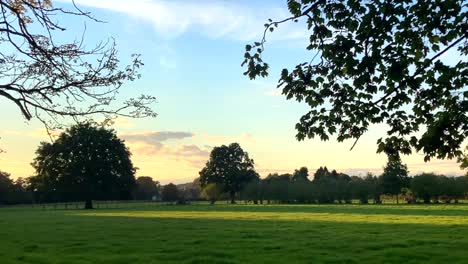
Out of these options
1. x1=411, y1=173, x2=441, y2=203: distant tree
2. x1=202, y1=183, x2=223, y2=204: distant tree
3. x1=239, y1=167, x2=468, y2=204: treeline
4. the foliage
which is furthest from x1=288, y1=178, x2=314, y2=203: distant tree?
the foliage

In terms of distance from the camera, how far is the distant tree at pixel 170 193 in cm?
15025

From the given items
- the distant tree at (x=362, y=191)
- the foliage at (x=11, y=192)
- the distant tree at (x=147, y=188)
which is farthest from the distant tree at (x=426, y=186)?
the foliage at (x=11, y=192)

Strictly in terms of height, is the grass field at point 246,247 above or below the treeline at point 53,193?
below

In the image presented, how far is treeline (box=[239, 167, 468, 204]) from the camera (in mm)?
111938

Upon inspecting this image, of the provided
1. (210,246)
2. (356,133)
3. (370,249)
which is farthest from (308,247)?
(356,133)

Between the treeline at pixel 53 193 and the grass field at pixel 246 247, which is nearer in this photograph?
the grass field at pixel 246 247

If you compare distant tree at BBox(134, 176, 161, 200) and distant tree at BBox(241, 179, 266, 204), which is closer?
distant tree at BBox(241, 179, 266, 204)

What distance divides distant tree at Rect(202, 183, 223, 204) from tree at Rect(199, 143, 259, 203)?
10.2 ft

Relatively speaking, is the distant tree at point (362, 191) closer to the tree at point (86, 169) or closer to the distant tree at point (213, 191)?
the distant tree at point (213, 191)

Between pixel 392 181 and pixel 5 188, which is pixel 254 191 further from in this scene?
pixel 5 188

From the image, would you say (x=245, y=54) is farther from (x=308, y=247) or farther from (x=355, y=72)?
(x=308, y=247)

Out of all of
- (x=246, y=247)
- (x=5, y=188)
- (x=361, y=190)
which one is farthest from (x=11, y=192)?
(x=246, y=247)

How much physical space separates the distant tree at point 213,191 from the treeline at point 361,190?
19.0 ft

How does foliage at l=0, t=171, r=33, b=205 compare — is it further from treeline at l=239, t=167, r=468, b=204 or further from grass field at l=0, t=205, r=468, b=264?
grass field at l=0, t=205, r=468, b=264
